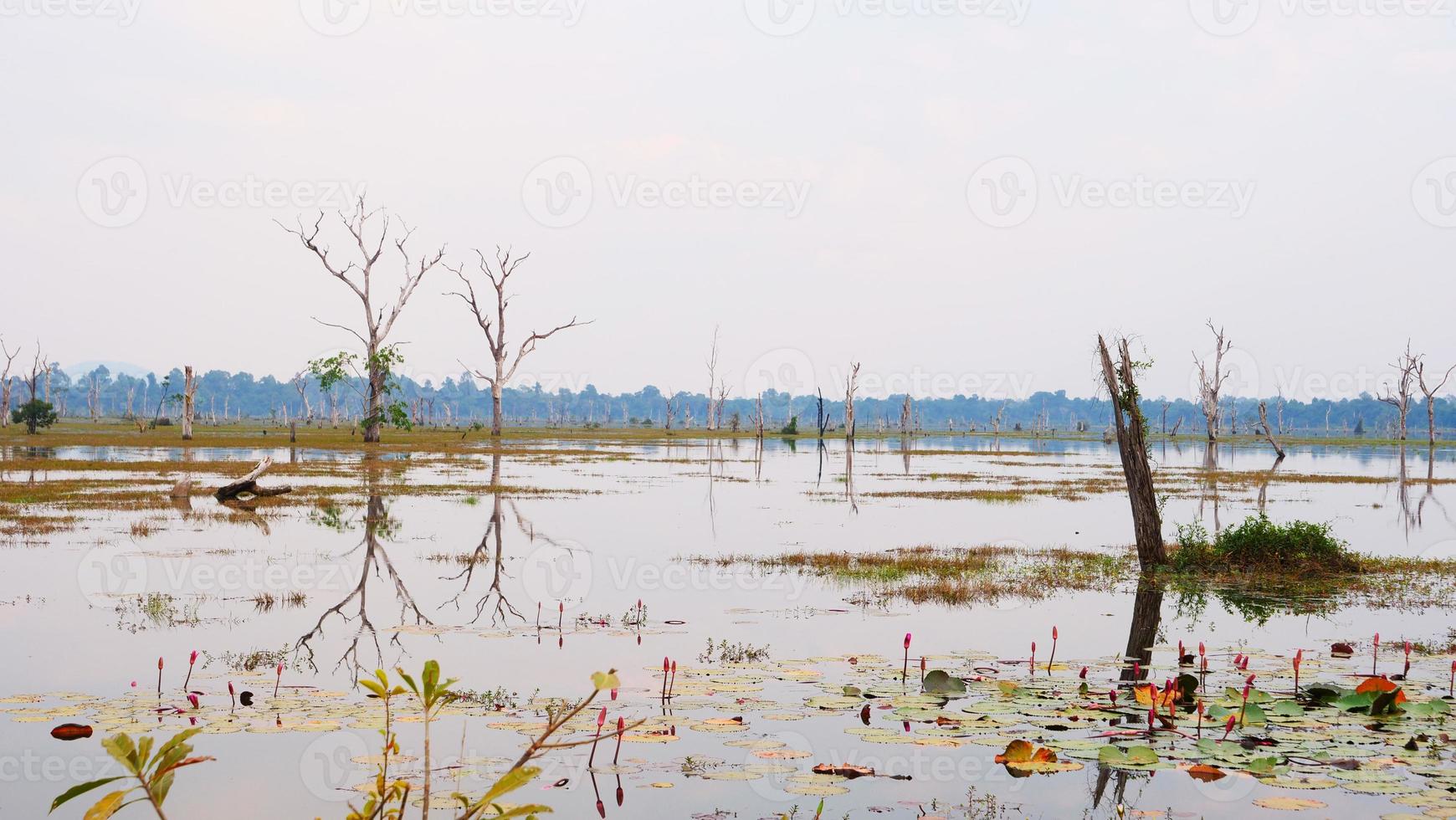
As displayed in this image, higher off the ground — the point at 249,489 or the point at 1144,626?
the point at 249,489

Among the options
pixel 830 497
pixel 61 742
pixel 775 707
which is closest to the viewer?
pixel 61 742

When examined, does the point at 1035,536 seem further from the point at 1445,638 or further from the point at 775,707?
the point at 775,707

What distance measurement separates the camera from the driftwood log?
26875 mm

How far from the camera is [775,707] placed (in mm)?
8898

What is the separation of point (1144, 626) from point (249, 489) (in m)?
22.3

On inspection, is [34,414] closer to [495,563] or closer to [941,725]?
[495,563]

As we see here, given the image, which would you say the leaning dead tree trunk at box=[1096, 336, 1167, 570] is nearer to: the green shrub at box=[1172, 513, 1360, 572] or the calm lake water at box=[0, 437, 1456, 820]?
the green shrub at box=[1172, 513, 1360, 572]

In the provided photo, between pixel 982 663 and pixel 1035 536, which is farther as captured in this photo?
pixel 1035 536

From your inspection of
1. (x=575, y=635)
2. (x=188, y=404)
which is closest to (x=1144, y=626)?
(x=575, y=635)

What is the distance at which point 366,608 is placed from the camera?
43.7 ft

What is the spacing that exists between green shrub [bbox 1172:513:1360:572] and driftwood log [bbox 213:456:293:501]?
69.8ft

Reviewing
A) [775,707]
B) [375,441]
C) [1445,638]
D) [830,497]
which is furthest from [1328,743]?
[375,441]

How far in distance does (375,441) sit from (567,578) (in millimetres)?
49408

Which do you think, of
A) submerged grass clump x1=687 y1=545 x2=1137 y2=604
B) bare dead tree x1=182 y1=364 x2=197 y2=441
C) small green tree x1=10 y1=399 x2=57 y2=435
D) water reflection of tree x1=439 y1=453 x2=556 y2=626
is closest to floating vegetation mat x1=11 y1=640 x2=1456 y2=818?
water reflection of tree x1=439 y1=453 x2=556 y2=626
